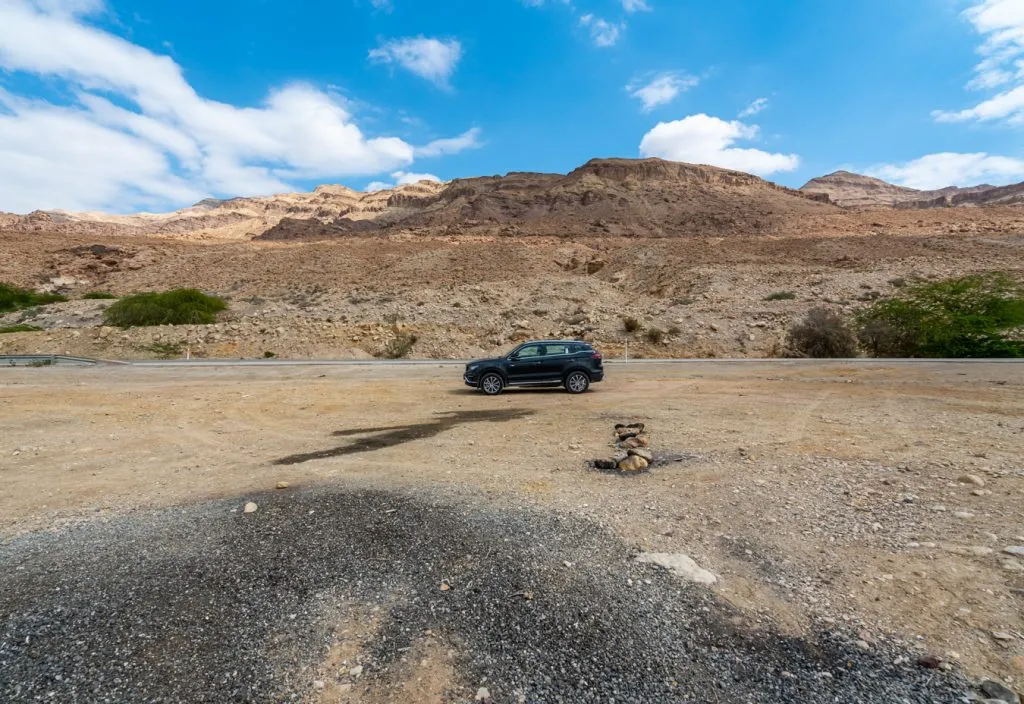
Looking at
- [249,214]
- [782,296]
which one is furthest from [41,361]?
[249,214]

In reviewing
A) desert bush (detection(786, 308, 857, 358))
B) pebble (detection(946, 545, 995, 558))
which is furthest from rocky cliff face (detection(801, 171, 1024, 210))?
pebble (detection(946, 545, 995, 558))

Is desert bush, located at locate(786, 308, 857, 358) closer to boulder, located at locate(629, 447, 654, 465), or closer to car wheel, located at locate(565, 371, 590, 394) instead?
car wheel, located at locate(565, 371, 590, 394)

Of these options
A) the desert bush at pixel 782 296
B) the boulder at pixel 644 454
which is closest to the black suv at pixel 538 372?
the boulder at pixel 644 454

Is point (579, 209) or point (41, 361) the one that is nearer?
point (41, 361)

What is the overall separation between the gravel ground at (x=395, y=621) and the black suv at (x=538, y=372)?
33.2ft

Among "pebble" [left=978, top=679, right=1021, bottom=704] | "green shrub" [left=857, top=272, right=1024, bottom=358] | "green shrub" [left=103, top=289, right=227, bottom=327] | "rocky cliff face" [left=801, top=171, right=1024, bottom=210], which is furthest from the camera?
"rocky cliff face" [left=801, top=171, right=1024, bottom=210]

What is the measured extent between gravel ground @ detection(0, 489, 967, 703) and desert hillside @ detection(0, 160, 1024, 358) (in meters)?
26.8

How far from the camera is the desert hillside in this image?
3225 centimetres

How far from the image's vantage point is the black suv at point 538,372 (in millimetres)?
14953

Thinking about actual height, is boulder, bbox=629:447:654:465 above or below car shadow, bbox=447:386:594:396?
above

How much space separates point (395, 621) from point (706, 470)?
4.63 m

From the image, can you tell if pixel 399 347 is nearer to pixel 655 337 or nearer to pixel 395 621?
pixel 655 337

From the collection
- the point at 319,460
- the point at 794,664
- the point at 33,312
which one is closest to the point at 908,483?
the point at 794,664

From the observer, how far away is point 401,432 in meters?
9.68
